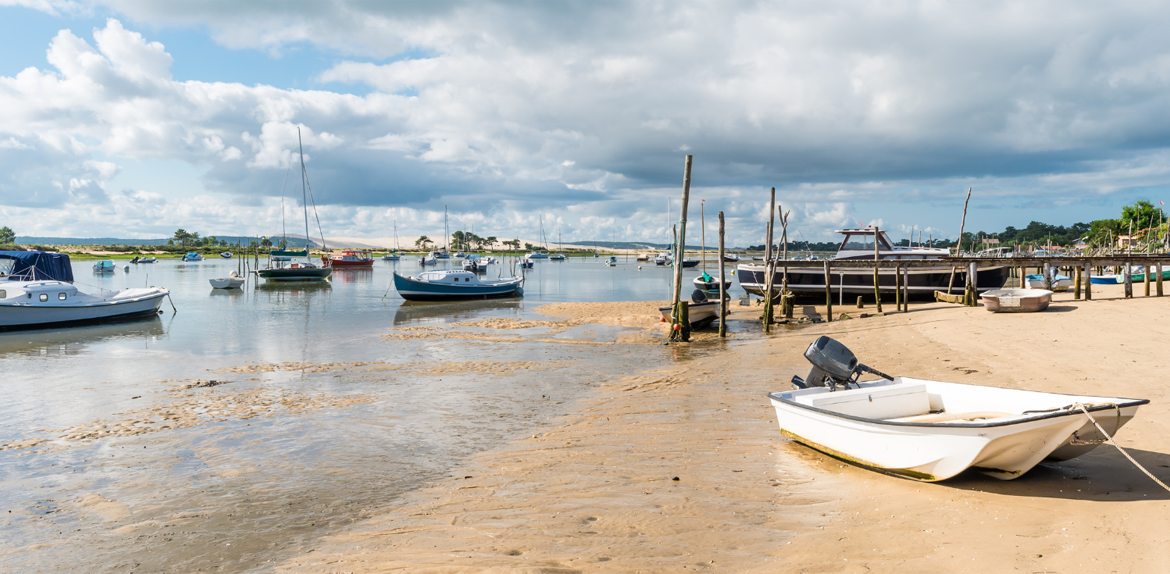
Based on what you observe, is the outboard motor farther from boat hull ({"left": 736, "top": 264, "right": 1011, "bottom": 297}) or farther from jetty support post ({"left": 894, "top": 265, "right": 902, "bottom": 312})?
boat hull ({"left": 736, "top": 264, "right": 1011, "bottom": 297})

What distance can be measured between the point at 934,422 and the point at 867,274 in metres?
27.4

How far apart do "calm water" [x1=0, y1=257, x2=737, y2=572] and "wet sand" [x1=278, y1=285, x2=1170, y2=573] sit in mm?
961

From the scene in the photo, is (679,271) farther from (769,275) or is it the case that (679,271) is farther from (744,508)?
(744,508)

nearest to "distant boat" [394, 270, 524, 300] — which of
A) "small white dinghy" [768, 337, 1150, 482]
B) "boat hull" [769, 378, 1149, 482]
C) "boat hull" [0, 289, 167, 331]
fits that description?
"boat hull" [0, 289, 167, 331]

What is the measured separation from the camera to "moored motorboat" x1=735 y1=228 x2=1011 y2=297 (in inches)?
1139

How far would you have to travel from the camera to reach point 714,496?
6.56 m

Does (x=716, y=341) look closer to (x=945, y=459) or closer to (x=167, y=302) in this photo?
(x=945, y=459)

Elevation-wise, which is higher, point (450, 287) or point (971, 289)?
point (971, 289)

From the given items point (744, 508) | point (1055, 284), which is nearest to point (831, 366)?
point (744, 508)

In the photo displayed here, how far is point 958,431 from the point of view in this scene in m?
6.04

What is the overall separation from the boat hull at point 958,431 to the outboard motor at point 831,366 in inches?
19.2

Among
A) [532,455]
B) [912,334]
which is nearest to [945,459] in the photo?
[532,455]

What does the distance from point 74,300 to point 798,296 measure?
35.3 meters

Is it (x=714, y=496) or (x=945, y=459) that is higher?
(x=945, y=459)
